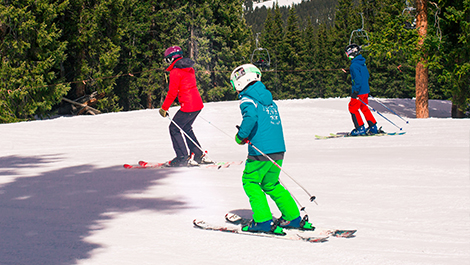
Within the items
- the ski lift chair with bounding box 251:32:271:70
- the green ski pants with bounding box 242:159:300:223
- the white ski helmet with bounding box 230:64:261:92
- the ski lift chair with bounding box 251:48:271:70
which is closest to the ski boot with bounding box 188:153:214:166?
the green ski pants with bounding box 242:159:300:223

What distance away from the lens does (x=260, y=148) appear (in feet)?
14.4

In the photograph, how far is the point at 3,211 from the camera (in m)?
5.46

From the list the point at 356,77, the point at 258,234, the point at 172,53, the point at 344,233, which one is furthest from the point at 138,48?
the point at 344,233

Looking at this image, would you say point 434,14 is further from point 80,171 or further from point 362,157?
point 80,171

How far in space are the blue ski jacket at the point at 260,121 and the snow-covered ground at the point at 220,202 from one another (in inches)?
33.5

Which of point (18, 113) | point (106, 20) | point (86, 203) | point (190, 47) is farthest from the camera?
point (190, 47)

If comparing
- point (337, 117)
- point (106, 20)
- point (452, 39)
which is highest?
point (106, 20)

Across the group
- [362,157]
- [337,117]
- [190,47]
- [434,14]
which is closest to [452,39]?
[434,14]

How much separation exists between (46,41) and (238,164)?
17348mm

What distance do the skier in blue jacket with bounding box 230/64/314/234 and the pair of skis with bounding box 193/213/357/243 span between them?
0.06 meters

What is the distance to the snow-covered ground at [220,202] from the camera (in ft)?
12.9

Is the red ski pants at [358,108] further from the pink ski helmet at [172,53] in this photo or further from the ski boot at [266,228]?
the ski boot at [266,228]

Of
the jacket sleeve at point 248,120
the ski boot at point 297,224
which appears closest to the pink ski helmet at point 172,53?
the jacket sleeve at point 248,120

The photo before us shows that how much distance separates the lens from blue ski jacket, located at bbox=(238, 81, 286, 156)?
4.36 meters
